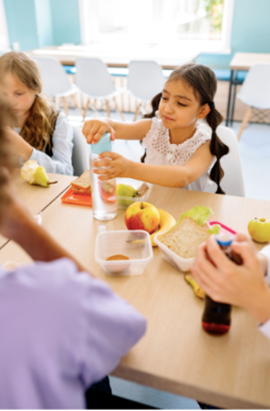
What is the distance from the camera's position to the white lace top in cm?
141

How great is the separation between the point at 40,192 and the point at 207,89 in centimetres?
75

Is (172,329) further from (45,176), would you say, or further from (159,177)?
(45,176)

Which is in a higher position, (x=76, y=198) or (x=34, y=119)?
(x=34, y=119)

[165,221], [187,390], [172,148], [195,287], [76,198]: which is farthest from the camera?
[172,148]

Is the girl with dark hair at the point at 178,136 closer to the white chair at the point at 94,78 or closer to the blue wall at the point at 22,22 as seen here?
the white chair at the point at 94,78

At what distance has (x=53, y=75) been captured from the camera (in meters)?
3.70

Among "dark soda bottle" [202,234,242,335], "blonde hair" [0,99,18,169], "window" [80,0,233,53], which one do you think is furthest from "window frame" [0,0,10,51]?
"dark soda bottle" [202,234,242,335]

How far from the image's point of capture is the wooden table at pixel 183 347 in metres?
0.60

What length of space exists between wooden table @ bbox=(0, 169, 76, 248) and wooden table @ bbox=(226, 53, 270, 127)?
2.82 meters

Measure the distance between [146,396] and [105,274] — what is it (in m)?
0.67

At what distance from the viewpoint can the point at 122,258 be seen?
2.82 ft

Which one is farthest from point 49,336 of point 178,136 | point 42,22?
point 42,22

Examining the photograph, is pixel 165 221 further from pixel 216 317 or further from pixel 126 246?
pixel 216 317

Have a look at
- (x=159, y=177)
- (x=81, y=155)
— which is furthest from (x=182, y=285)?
(x=81, y=155)
